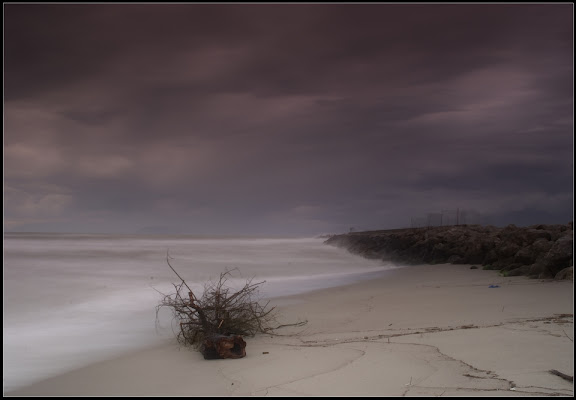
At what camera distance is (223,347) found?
5406 mm

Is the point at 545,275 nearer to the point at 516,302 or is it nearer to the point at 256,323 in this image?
the point at 516,302

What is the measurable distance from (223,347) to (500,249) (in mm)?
11377

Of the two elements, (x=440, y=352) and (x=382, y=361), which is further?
(x=440, y=352)

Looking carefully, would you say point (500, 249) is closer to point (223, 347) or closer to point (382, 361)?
point (382, 361)

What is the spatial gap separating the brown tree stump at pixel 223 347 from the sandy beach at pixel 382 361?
93mm

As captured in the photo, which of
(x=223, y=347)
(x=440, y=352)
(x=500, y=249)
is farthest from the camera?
(x=500, y=249)

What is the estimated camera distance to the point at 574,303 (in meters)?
7.54

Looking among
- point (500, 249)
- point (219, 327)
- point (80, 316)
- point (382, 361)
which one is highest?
point (500, 249)

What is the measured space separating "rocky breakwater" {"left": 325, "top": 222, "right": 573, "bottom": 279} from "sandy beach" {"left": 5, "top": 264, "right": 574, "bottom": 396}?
2791 millimetres

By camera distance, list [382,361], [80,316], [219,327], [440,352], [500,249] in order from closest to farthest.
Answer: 1. [382,361]
2. [440,352]
3. [219,327]
4. [80,316]
5. [500,249]

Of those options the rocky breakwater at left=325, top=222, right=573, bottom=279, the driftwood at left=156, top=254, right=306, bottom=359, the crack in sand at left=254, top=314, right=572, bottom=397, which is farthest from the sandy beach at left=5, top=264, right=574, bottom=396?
the rocky breakwater at left=325, top=222, right=573, bottom=279

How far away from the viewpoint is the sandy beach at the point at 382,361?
4.13 m

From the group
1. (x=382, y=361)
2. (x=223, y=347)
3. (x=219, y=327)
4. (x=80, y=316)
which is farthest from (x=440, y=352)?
(x=80, y=316)

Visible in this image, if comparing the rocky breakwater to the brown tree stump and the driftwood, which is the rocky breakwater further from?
the brown tree stump
